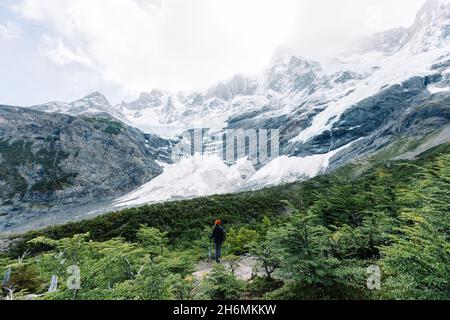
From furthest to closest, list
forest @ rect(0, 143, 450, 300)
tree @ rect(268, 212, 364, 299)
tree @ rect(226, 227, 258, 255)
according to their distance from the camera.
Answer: tree @ rect(226, 227, 258, 255), tree @ rect(268, 212, 364, 299), forest @ rect(0, 143, 450, 300)

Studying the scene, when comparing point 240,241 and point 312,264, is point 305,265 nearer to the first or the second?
point 312,264

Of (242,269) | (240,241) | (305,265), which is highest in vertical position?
(305,265)

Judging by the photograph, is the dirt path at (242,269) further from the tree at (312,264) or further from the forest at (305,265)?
the tree at (312,264)

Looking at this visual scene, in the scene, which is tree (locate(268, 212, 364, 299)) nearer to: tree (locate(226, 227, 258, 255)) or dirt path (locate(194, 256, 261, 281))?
dirt path (locate(194, 256, 261, 281))

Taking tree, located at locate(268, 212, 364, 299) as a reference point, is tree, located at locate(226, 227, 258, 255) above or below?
below

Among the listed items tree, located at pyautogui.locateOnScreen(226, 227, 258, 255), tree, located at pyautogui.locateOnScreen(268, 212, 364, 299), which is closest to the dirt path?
tree, located at pyautogui.locateOnScreen(226, 227, 258, 255)

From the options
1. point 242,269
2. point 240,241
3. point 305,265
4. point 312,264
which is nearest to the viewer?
point 312,264

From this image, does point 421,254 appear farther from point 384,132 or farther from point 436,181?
point 384,132

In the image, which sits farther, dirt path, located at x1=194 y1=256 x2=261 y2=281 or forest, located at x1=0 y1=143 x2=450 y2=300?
dirt path, located at x1=194 y1=256 x2=261 y2=281

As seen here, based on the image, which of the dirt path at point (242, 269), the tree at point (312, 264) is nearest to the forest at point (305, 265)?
the tree at point (312, 264)

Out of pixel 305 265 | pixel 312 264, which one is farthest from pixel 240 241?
pixel 312 264

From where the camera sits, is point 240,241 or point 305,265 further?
point 240,241

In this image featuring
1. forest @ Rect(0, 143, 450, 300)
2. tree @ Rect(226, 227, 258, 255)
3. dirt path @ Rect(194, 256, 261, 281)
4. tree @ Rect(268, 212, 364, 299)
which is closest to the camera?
forest @ Rect(0, 143, 450, 300)
